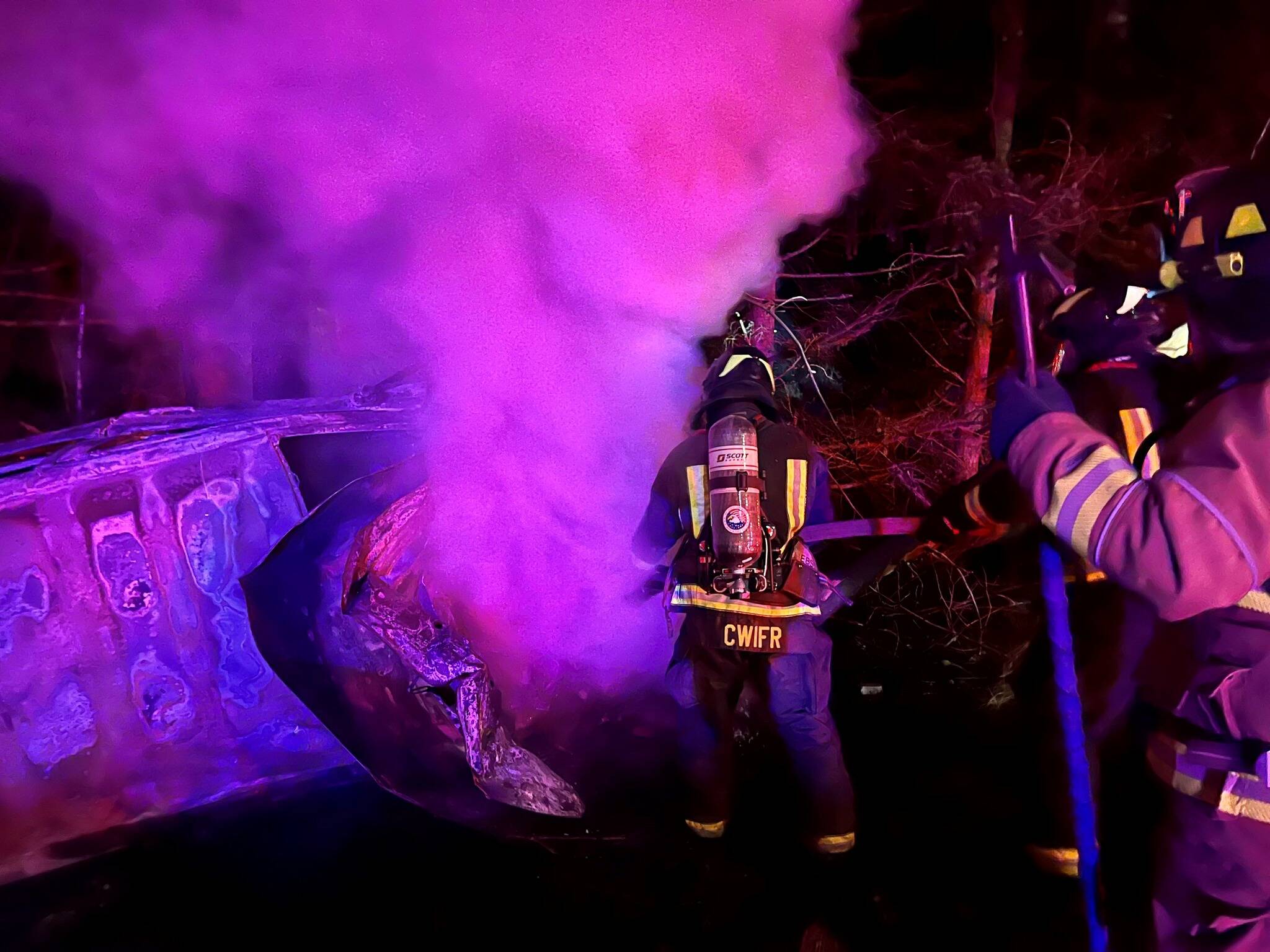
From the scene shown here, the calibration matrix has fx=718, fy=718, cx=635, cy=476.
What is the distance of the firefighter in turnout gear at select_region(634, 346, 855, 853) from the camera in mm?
2959

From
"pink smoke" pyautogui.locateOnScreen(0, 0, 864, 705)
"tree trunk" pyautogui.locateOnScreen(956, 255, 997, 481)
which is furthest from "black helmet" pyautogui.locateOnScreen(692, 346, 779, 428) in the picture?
"tree trunk" pyautogui.locateOnScreen(956, 255, 997, 481)

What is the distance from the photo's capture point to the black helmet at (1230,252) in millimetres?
1560

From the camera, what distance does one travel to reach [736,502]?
9.51 feet

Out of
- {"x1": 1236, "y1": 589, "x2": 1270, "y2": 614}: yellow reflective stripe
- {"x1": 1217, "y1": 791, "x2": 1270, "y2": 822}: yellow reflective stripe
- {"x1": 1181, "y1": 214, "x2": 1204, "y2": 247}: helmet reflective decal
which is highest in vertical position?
{"x1": 1181, "y1": 214, "x2": 1204, "y2": 247}: helmet reflective decal

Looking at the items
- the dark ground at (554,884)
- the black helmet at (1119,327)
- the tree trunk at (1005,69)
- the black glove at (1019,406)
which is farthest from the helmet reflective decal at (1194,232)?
the tree trunk at (1005,69)

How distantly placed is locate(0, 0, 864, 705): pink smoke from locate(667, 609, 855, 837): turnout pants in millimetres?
1054

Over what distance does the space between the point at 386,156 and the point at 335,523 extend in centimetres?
183

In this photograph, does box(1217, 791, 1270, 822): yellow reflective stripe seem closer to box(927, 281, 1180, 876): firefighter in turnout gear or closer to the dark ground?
box(927, 281, 1180, 876): firefighter in turnout gear

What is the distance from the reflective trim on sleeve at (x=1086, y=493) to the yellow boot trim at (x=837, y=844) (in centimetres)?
204

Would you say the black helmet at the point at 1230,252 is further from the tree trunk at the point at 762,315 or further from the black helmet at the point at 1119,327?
the tree trunk at the point at 762,315

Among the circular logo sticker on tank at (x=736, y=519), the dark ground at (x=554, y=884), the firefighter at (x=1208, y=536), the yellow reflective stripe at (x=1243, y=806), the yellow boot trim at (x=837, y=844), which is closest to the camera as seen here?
the firefighter at (x=1208, y=536)

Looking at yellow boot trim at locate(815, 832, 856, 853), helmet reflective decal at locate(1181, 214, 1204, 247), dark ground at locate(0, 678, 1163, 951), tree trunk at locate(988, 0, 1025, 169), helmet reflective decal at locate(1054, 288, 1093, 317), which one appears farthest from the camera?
tree trunk at locate(988, 0, 1025, 169)

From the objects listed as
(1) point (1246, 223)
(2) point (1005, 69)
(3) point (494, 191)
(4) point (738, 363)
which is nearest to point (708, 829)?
(4) point (738, 363)

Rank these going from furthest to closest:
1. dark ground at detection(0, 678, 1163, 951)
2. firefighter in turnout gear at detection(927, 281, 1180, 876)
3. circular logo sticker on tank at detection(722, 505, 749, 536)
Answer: circular logo sticker on tank at detection(722, 505, 749, 536) < firefighter in turnout gear at detection(927, 281, 1180, 876) < dark ground at detection(0, 678, 1163, 951)
